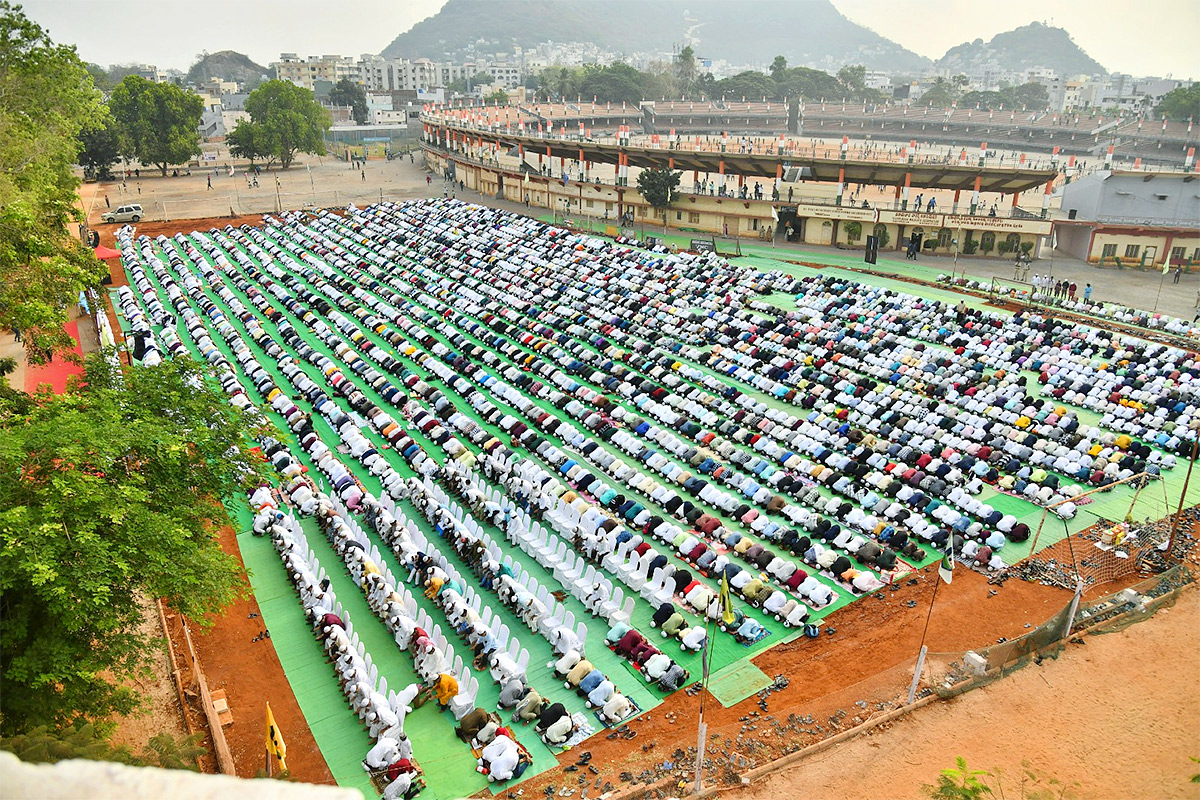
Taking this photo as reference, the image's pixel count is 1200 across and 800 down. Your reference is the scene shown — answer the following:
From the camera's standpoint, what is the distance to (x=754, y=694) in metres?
17.2

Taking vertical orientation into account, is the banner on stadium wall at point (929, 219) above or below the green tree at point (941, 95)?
below

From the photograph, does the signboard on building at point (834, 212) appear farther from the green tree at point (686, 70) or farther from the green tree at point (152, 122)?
the green tree at point (686, 70)

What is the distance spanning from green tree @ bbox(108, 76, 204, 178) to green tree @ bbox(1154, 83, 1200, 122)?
125359 mm

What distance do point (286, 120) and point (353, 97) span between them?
5662cm

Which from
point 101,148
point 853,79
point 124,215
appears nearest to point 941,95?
point 853,79

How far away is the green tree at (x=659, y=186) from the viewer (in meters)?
60.0

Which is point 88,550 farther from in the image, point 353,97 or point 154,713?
point 353,97

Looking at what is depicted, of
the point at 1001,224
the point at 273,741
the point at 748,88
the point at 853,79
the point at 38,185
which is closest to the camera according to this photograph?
the point at 273,741

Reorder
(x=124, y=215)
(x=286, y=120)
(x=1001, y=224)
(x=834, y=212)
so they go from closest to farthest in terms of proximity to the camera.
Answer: (x=1001, y=224), (x=834, y=212), (x=124, y=215), (x=286, y=120)

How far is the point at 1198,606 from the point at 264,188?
281 feet

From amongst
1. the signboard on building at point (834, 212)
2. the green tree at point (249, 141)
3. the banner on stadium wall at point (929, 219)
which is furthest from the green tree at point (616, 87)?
the banner on stadium wall at point (929, 219)

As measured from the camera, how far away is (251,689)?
57.3 feet

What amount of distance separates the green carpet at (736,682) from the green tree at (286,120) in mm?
90797

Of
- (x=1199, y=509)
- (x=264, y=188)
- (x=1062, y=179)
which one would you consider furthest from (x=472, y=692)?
(x=264, y=188)
